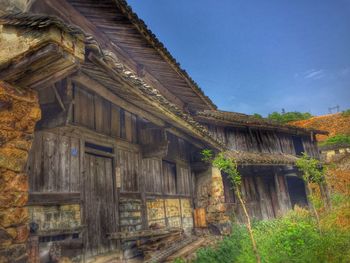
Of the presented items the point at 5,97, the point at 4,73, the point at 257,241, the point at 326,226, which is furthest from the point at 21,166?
the point at 326,226

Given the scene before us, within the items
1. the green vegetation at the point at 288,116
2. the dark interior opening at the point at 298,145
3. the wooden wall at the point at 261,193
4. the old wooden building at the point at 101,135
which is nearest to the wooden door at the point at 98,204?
the old wooden building at the point at 101,135

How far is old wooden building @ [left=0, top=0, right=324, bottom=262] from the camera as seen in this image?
3.07 metres

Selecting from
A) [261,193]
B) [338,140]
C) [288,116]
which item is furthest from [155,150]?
[288,116]

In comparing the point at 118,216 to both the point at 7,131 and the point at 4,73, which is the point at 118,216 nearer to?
the point at 7,131

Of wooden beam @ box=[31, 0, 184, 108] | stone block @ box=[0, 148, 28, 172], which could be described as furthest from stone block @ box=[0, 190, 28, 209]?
wooden beam @ box=[31, 0, 184, 108]

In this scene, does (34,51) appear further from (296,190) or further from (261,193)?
(296,190)

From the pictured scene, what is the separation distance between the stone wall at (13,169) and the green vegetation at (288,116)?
49067 millimetres

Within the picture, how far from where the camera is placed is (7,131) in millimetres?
3020

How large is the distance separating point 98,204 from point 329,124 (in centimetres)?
5416

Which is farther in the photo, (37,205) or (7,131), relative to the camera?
(37,205)

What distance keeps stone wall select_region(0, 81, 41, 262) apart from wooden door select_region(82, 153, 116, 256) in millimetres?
2094

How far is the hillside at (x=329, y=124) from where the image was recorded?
156ft

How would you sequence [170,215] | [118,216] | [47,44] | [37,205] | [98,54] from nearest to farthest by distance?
[47,44] < [98,54] < [37,205] < [118,216] < [170,215]

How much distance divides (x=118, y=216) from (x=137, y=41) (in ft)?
13.6
